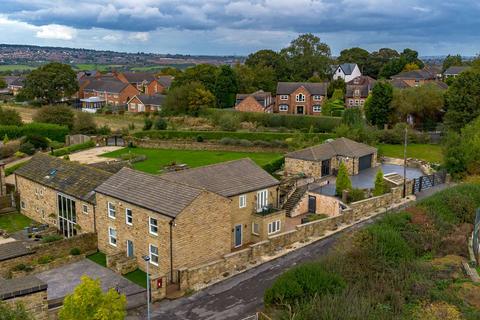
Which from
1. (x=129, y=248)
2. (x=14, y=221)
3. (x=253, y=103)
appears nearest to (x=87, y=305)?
(x=129, y=248)

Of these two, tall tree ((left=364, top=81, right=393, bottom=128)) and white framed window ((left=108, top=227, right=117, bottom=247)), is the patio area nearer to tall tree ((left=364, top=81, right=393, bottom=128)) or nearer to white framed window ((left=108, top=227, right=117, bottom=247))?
white framed window ((left=108, top=227, right=117, bottom=247))

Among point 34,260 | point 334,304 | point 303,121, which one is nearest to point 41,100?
point 303,121

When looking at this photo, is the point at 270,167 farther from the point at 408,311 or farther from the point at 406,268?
the point at 408,311

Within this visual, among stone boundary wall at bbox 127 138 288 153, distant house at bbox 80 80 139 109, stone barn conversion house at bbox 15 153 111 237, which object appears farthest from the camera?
distant house at bbox 80 80 139 109

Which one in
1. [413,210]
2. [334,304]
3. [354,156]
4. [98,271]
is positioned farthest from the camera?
[354,156]

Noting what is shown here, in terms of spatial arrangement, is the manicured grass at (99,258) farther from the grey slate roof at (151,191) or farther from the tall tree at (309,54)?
the tall tree at (309,54)

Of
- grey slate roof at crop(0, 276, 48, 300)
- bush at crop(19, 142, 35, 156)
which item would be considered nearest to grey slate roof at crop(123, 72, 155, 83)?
bush at crop(19, 142, 35, 156)

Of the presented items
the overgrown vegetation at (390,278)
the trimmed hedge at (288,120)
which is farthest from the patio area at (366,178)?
the trimmed hedge at (288,120)
